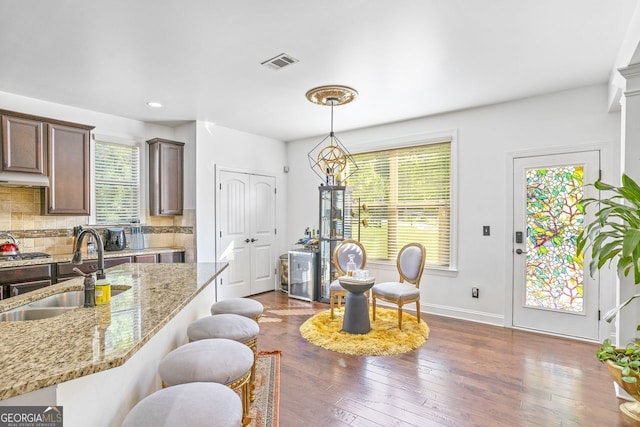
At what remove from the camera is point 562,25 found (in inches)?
92.0

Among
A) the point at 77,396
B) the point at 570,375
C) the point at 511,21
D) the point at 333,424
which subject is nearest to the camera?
the point at 77,396

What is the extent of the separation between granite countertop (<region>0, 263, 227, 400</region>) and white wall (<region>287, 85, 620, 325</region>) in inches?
130

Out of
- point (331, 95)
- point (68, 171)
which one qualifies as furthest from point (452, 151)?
point (68, 171)

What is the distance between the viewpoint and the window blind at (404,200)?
4.39 metres

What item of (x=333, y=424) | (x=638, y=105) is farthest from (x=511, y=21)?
(x=333, y=424)

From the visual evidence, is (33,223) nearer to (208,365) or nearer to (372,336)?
(208,365)

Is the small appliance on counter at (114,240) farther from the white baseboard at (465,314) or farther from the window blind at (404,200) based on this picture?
the white baseboard at (465,314)

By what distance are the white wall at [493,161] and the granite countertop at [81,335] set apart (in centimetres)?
330

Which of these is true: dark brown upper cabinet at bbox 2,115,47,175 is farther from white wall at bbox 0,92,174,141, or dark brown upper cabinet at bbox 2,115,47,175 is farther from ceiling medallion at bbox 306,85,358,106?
ceiling medallion at bbox 306,85,358,106

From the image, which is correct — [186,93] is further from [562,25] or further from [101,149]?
[562,25]

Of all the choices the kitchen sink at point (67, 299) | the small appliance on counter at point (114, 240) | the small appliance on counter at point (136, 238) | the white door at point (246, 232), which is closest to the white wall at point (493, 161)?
the white door at point (246, 232)

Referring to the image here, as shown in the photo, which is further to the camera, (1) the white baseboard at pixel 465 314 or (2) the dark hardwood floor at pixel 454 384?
(1) the white baseboard at pixel 465 314

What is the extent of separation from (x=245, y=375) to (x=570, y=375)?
2669 mm

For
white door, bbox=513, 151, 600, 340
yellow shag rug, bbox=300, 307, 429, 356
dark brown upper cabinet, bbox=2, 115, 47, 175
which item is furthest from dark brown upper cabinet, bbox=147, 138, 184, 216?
white door, bbox=513, 151, 600, 340
